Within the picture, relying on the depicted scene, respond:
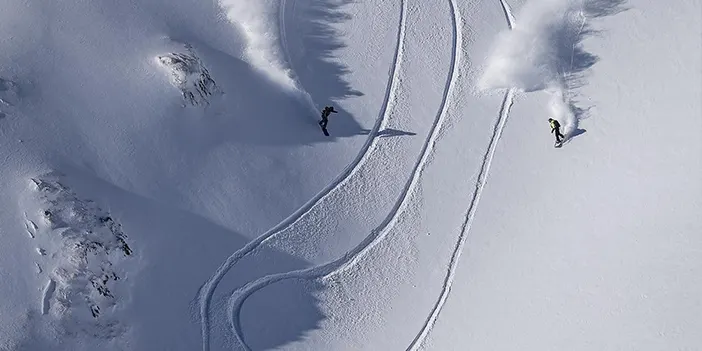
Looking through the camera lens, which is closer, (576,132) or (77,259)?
(77,259)

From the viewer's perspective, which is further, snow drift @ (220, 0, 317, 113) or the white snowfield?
snow drift @ (220, 0, 317, 113)

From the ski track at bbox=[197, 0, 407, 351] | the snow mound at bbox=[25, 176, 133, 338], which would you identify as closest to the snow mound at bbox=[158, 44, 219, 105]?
the ski track at bbox=[197, 0, 407, 351]

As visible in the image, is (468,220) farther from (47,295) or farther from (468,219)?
(47,295)

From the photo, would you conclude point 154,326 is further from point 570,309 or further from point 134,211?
point 570,309

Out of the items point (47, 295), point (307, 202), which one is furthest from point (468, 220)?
point (47, 295)

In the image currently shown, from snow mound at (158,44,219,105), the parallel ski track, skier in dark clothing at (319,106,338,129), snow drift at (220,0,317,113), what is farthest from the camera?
snow drift at (220,0,317,113)

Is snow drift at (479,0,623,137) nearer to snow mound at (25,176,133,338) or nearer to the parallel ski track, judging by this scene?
the parallel ski track
